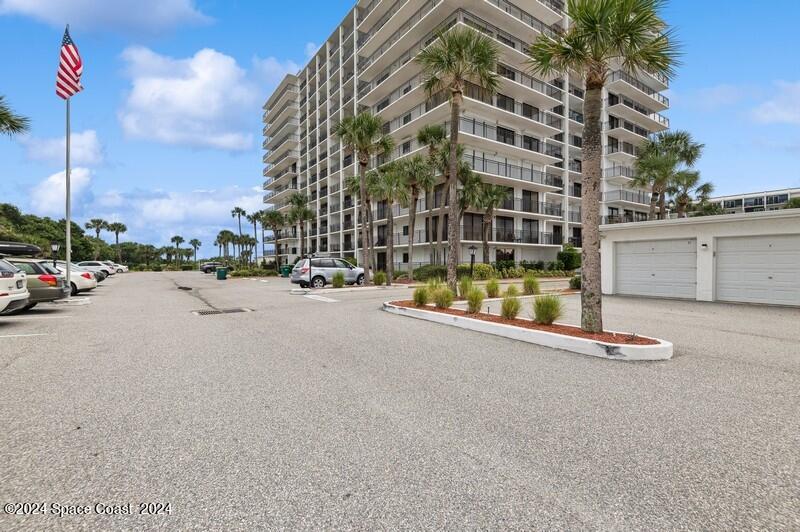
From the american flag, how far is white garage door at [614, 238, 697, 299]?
2297 cm

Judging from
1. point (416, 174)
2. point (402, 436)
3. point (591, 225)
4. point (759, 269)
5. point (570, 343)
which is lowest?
point (402, 436)

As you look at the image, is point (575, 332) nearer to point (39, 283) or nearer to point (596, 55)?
point (596, 55)

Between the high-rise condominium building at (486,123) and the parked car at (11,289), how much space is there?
2282 centimetres

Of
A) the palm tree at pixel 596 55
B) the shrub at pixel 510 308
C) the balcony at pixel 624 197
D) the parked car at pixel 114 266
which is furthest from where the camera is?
the parked car at pixel 114 266

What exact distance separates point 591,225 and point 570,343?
230 centimetres

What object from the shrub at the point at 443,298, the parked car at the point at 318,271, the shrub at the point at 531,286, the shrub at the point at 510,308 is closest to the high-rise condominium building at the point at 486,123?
the parked car at the point at 318,271

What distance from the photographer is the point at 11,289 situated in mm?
8398

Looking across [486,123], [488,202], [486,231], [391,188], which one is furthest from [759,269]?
[486,123]

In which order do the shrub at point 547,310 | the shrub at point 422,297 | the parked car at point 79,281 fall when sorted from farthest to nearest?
1. the parked car at point 79,281
2. the shrub at point 422,297
3. the shrub at point 547,310

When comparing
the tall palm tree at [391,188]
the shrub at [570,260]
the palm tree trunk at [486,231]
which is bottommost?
the shrub at [570,260]

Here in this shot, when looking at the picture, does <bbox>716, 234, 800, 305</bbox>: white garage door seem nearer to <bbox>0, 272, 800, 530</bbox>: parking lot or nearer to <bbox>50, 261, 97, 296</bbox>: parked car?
<bbox>0, 272, 800, 530</bbox>: parking lot

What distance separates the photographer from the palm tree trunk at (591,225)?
7188 millimetres

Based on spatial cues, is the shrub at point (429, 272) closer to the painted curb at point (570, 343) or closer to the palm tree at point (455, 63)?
the palm tree at point (455, 63)

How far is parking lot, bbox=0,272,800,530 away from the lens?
91.4 inches
